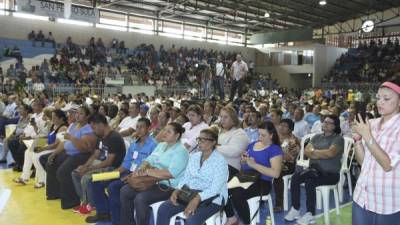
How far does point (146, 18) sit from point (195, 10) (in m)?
3.60

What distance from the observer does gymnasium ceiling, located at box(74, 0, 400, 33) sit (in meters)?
21.8

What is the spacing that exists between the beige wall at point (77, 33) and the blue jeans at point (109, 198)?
55.3ft

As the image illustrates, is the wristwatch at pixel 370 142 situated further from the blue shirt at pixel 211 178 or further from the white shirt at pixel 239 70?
the white shirt at pixel 239 70

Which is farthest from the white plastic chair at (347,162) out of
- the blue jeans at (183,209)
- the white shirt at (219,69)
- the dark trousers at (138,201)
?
the white shirt at (219,69)

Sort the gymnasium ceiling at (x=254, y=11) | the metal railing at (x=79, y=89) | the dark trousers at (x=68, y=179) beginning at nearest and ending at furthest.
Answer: the dark trousers at (x=68, y=179) < the metal railing at (x=79, y=89) < the gymnasium ceiling at (x=254, y=11)

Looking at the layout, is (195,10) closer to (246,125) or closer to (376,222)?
(246,125)

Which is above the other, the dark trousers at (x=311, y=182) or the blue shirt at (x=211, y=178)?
the blue shirt at (x=211, y=178)

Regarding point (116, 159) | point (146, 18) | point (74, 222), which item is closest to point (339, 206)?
point (116, 159)

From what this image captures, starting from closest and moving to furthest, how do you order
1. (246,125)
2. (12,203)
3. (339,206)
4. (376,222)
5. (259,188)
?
1. (376,222)
2. (259,188)
3. (339,206)
4. (12,203)
5. (246,125)

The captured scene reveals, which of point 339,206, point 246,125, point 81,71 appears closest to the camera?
point 339,206

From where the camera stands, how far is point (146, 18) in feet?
79.5

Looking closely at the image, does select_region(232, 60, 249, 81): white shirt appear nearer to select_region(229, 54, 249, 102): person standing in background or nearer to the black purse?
select_region(229, 54, 249, 102): person standing in background

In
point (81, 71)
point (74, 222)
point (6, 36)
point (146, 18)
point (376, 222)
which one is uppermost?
point (146, 18)

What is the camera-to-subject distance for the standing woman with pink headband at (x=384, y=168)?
2104 mm
